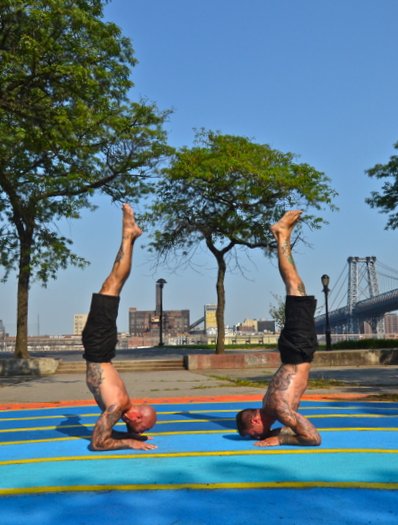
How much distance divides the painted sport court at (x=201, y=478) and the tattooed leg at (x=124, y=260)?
6.51 feet

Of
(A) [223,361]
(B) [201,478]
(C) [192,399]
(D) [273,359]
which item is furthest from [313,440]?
(D) [273,359]

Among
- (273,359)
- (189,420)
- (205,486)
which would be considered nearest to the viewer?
(205,486)

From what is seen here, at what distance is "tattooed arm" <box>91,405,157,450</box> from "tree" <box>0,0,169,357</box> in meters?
8.20

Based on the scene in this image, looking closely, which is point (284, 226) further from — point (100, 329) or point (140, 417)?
point (140, 417)

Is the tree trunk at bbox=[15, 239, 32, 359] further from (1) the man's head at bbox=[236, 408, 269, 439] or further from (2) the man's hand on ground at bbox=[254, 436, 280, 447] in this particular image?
(2) the man's hand on ground at bbox=[254, 436, 280, 447]

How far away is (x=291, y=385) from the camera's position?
6594mm

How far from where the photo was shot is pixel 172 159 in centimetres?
2284

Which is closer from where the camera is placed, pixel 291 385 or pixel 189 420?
pixel 291 385

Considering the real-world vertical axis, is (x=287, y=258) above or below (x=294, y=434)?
above

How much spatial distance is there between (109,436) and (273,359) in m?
16.4

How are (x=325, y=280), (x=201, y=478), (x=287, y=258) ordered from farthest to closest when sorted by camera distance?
(x=325, y=280) < (x=287, y=258) < (x=201, y=478)


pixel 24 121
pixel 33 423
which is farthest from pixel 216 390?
pixel 24 121

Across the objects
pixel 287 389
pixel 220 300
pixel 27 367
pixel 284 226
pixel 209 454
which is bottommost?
pixel 209 454

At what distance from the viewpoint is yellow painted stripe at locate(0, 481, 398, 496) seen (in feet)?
16.2
